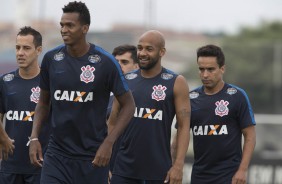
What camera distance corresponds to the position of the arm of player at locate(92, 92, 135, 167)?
8094mm

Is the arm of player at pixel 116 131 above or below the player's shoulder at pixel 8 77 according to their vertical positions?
below

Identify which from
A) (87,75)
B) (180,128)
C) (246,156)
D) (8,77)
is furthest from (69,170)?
(246,156)

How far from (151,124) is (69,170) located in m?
1.33

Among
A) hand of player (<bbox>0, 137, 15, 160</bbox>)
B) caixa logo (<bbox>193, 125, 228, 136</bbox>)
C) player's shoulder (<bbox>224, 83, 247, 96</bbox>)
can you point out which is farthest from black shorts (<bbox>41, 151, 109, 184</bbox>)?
player's shoulder (<bbox>224, 83, 247, 96</bbox>)

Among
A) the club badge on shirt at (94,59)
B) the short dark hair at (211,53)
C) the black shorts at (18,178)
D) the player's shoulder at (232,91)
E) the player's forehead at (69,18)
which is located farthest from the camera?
the short dark hair at (211,53)

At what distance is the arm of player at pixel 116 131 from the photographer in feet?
26.6

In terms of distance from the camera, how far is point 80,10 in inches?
332

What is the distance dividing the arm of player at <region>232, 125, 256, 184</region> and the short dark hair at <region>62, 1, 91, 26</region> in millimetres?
2601

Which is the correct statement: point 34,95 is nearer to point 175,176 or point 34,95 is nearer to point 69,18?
point 69,18

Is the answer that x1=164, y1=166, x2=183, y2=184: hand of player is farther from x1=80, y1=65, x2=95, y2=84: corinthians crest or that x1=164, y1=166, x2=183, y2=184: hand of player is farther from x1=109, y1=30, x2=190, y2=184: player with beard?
x1=80, y1=65, x2=95, y2=84: corinthians crest

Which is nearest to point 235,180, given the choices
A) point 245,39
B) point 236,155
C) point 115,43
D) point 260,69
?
point 236,155

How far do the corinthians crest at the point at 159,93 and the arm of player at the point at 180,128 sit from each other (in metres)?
0.13

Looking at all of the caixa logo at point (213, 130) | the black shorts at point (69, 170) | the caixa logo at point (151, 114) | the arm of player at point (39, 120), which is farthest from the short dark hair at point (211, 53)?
the black shorts at point (69, 170)

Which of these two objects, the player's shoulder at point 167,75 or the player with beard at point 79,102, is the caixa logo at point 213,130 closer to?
the player's shoulder at point 167,75
